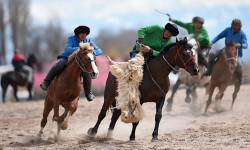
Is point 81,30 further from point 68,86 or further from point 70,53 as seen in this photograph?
point 68,86

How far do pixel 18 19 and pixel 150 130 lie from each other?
121 feet

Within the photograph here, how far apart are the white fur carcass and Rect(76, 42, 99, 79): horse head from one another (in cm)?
49

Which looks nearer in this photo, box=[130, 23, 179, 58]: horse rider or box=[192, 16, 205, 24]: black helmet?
box=[130, 23, 179, 58]: horse rider

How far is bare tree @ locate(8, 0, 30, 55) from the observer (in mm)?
44969

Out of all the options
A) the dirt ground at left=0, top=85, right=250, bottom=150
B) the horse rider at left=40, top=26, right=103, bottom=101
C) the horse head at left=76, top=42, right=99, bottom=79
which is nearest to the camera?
the dirt ground at left=0, top=85, right=250, bottom=150

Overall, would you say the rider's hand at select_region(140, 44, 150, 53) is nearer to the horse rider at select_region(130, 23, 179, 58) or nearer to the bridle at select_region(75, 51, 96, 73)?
the horse rider at select_region(130, 23, 179, 58)

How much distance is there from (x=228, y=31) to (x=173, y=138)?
558 centimetres

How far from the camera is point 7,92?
2325cm

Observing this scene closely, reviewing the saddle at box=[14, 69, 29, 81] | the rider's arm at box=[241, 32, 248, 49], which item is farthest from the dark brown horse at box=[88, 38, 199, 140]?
the saddle at box=[14, 69, 29, 81]

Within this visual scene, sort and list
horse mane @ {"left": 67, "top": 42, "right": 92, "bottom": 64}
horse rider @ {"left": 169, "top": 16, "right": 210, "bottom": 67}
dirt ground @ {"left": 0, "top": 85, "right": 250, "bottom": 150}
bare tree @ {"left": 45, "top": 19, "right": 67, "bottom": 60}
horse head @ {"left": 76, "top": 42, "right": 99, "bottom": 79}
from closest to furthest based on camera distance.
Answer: dirt ground @ {"left": 0, "top": 85, "right": 250, "bottom": 150}
horse head @ {"left": 76, "top": 42, "right": 99, "bottom": 79}
horse mane @ {"left": 67, "top": 42, "right": 92, "bottom": 64}
horse rider @ {"left": 169, "top": 16, "right": 210, "bottom": 67}
bare tree @ {"left": 45, "top": 19, "right": 67, "bottom": 60}

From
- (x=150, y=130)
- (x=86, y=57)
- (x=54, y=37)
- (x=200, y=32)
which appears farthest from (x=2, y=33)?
(x=86, y=57)

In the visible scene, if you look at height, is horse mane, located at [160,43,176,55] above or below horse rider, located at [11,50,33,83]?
above

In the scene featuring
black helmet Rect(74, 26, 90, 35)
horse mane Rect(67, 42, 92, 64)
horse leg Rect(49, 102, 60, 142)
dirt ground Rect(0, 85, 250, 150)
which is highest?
black helmet Rect(74, 26, 90, 35)

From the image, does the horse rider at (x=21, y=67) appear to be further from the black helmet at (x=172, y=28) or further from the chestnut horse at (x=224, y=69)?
the black helmet at (x=172, y=28)
